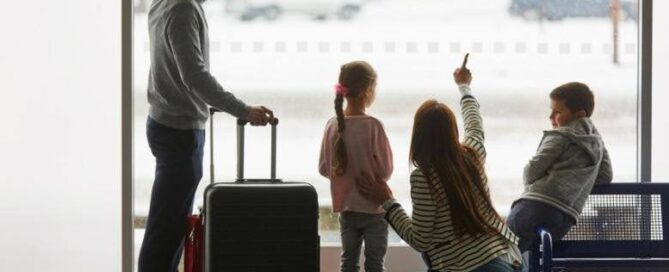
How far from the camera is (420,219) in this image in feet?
11.4

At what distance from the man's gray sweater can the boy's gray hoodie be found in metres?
1.14

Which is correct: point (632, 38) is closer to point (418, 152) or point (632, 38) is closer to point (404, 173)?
point (404, 173)

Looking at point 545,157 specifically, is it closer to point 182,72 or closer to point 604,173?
point 604,173

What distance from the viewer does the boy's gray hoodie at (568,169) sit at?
4.01 metres

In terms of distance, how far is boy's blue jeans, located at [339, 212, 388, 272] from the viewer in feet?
14.1

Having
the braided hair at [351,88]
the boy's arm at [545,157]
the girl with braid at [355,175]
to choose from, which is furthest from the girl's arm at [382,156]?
the boy's arm at [545,157]

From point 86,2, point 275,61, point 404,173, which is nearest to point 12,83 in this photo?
point 86,2

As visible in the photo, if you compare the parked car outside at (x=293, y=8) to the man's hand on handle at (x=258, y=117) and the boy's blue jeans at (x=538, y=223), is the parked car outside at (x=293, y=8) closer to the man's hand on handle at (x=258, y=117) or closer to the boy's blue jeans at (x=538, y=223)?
the man's hand on handle at (x=258, y=117)

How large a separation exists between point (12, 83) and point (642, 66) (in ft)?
9.54

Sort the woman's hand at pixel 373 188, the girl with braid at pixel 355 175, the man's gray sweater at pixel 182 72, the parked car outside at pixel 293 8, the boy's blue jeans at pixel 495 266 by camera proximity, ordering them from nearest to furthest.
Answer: the boy's blue jeans at pixel 495 266 < the man's gray sweater at pixel 182 72 < the woman's hand at pixel 373 188 < the girl with braid at pixel 355 175 < the parked car outside at pixel 293 8

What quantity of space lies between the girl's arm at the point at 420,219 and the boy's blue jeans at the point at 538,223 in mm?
636

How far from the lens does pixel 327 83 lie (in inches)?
191

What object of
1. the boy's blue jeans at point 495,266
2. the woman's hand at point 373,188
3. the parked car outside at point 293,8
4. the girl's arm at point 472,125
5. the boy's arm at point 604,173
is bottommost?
the boy's blue jeans at point 495,266

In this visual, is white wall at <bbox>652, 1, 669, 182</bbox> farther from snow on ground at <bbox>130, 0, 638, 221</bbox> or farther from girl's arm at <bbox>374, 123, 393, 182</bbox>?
girl's arm at <bbox>374, 123, 393, 182</bbox>
